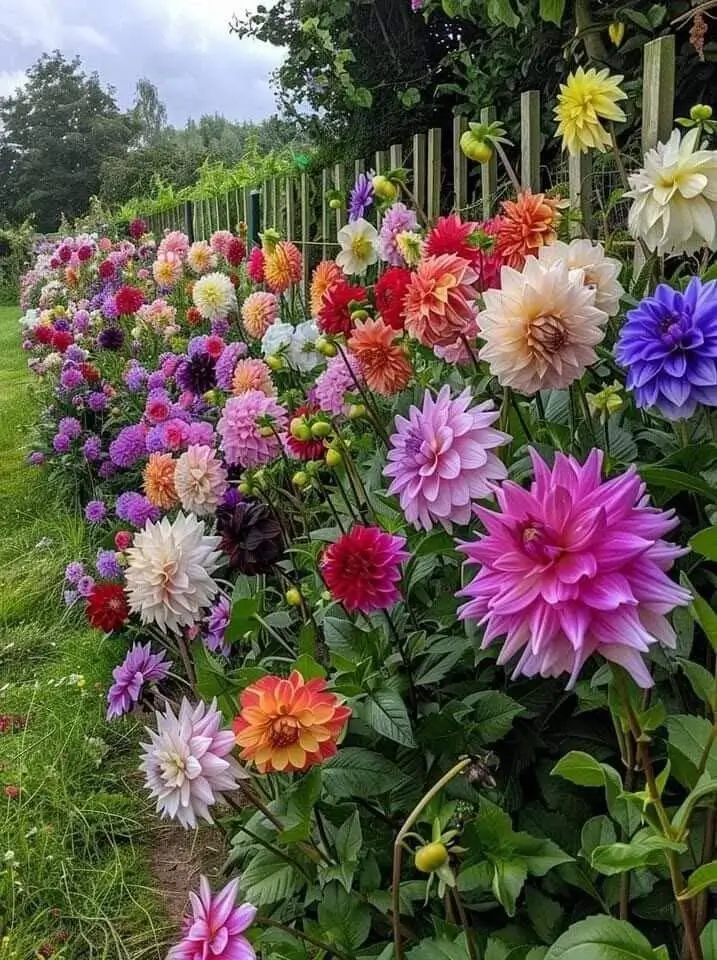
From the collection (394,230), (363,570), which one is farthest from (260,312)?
(363,570)

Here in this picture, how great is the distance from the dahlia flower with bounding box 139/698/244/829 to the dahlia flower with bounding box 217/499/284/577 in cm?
49

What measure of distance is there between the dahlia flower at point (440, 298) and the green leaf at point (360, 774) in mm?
512

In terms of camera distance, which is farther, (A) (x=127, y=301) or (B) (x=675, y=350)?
(A) (x=127, y=301)

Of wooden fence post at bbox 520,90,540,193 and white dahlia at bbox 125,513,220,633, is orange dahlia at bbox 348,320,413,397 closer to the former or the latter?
white dahlia at bbox 125,513,220,633

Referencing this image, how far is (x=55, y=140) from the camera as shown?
34.2m

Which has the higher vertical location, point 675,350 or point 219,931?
point 675,350

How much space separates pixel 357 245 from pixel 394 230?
0.07 m

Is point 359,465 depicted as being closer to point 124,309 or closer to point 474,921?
point 474,921

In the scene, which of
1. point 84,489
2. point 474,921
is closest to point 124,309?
point 84,489

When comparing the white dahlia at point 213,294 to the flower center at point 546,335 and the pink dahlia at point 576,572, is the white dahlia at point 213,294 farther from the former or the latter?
the pink dahlia at point 576,572

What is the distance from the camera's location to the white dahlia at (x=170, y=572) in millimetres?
1029

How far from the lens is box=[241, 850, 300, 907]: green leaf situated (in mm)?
1005

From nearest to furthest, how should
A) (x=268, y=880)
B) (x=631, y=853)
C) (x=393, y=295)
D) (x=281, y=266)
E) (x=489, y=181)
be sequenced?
(x=631, y=853), (x=268, y=880), (x=393, y=295), (x=281, y=266), (x=489, y=181)

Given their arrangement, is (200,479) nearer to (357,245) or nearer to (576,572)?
(357,245)
